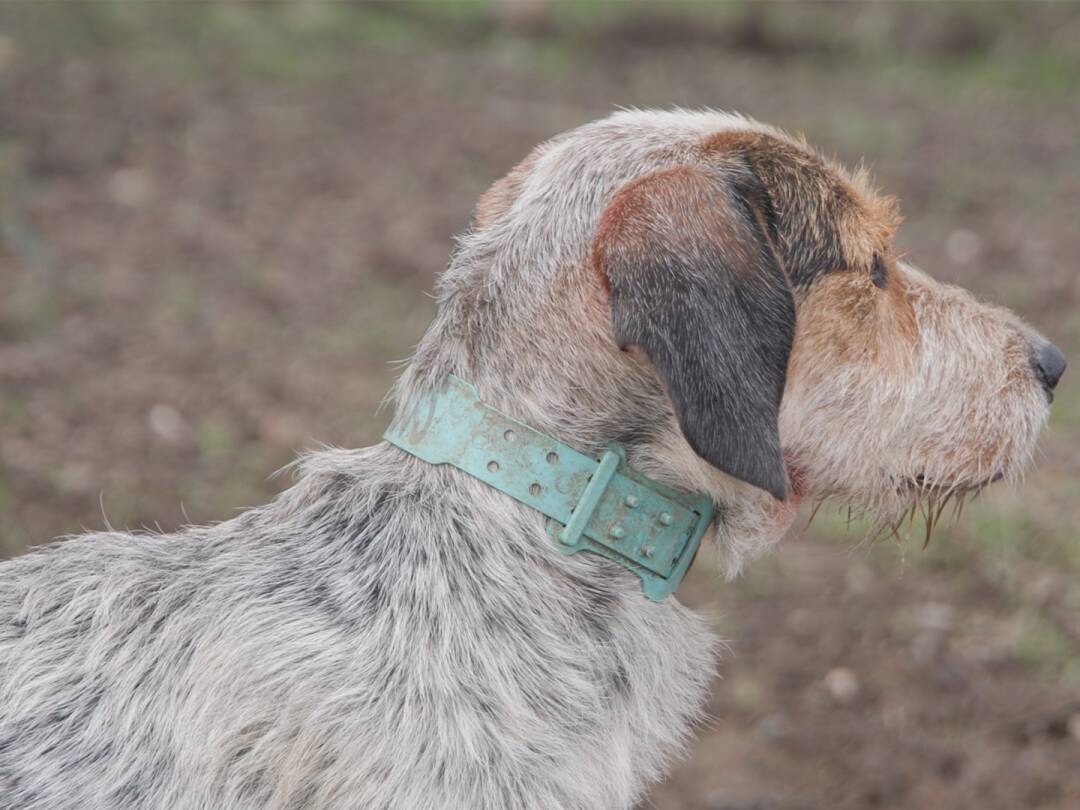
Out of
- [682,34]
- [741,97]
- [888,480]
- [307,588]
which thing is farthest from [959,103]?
[307,588]

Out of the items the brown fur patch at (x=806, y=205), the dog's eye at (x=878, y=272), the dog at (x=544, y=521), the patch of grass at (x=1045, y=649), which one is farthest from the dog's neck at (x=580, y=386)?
the patch of grass at (x=1045, y=649)

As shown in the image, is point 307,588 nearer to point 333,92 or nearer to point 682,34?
point 333,92

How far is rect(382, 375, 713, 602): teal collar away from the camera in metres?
3.00

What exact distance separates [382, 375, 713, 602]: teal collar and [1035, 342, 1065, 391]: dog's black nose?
3.75 ft

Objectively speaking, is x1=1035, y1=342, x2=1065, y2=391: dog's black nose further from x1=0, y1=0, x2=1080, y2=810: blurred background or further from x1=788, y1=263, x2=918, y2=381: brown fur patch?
x1=0, y1=0, x2=1080, y2=810: blurred background

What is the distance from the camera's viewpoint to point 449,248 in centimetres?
852

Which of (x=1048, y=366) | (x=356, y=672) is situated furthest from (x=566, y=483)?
(x=1048, y=366)

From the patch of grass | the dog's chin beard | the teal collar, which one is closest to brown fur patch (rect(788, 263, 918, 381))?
the dog's chin beard

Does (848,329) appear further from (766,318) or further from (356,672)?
(356,672)

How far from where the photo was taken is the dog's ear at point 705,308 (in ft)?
9.24

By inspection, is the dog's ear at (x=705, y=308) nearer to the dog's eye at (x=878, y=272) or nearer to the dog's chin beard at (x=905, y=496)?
the dog's eye at (x=878, y=272)

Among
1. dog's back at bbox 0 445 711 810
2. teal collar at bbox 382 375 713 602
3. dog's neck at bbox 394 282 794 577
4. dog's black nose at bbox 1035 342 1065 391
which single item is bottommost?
dog's back at bbox 0 445 711 810

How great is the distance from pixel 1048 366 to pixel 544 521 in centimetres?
154

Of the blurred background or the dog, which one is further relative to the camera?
the blurred background
